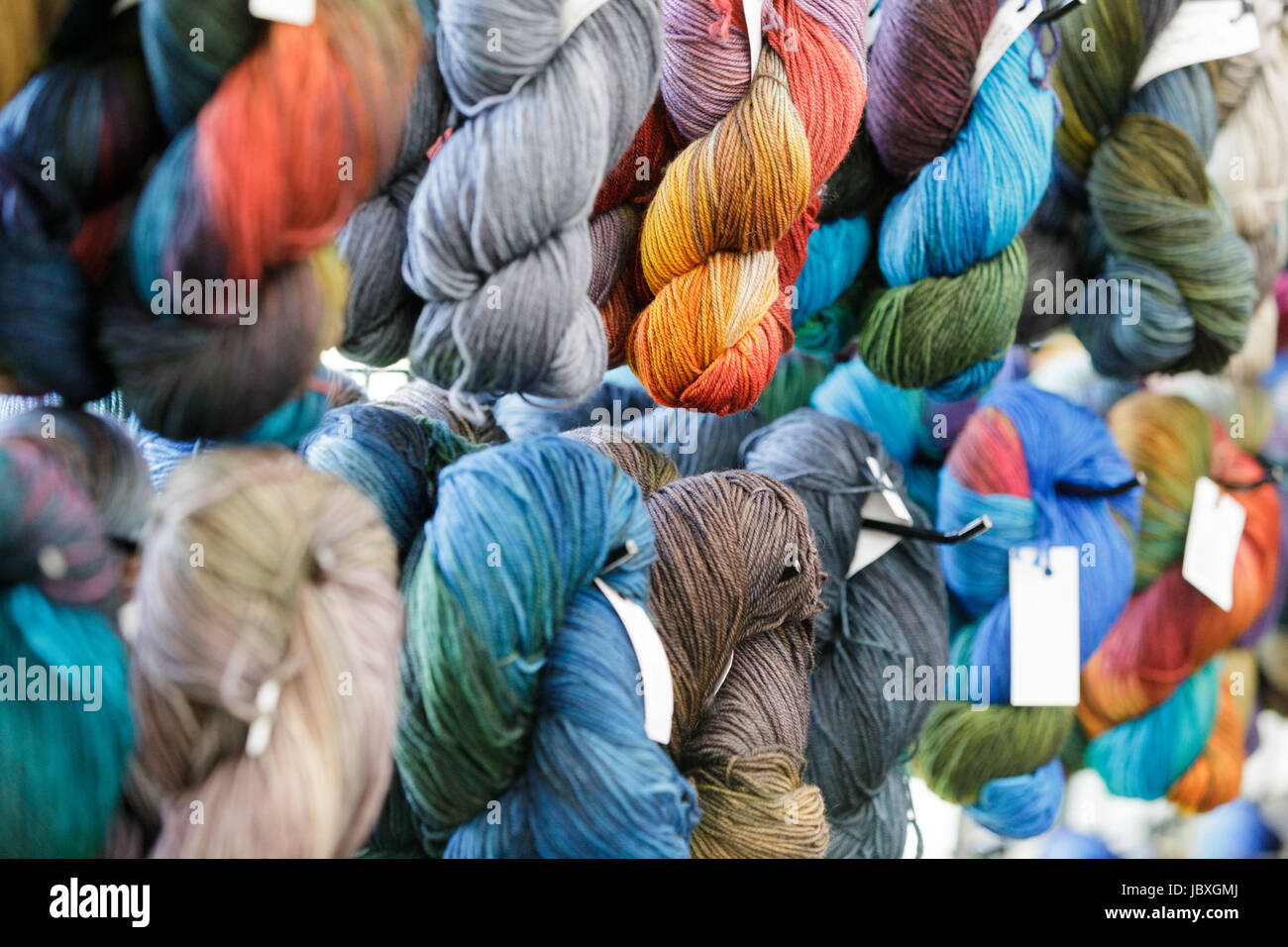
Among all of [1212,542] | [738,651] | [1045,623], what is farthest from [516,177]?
[1212,542]

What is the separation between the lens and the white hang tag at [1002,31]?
70cm

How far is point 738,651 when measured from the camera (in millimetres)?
676

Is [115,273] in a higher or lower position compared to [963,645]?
higher

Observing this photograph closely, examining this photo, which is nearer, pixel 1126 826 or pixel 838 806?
pixel 838 806

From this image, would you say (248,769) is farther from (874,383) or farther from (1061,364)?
(1061,364)

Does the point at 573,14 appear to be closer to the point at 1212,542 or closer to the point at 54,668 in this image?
the point at 54,668

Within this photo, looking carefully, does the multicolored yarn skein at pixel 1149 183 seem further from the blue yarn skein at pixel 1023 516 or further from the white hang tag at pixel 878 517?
the white hang tag at pixel 878 517

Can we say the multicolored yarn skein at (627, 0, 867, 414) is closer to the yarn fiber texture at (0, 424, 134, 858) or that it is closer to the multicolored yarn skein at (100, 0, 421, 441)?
the multicolored yarn skein at (100, 0, 421, 441)

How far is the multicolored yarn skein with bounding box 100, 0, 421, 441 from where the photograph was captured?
0.42 meters

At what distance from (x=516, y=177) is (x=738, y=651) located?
1.04 ft

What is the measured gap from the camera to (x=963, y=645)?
88 centimetres

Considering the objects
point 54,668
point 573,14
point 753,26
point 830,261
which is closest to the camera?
point 54,668

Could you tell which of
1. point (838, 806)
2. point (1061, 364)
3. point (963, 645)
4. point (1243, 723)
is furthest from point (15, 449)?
point (1243, 723)

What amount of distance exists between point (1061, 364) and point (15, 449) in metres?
0.90
